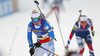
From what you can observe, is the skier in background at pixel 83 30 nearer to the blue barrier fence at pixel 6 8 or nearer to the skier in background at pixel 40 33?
the skier in background at pixel 40 33

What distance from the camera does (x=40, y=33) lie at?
4.24 metres

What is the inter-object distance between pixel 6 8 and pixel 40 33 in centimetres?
886

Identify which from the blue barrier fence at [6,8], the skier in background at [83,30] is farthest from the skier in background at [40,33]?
the blue barrier fence at [6,8]

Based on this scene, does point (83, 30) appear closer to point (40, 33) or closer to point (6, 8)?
point (40, 33)

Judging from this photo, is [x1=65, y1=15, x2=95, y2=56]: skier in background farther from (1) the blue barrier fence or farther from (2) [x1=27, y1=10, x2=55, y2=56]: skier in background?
(1) the blue barrier fence

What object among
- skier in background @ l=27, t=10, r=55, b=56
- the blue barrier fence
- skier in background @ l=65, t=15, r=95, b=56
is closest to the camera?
skier in background @ l=27, t=10, r=55, b=56

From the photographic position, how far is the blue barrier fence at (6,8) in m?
12.3

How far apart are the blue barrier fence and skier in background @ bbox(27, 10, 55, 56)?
831 centimetres

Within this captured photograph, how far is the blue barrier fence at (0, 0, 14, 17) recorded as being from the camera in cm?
1227

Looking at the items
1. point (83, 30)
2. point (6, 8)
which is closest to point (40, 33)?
point (83, 30)

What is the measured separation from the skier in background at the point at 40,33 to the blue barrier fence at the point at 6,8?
8310 mm

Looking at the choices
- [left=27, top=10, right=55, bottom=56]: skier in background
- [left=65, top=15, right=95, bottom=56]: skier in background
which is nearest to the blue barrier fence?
[left=65, top=15, right=95, bottom=56]: skier in background

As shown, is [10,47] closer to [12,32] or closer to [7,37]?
[7,37]

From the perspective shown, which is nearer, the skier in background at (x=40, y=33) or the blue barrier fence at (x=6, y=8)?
the skier in background at (x=40, y=33)
